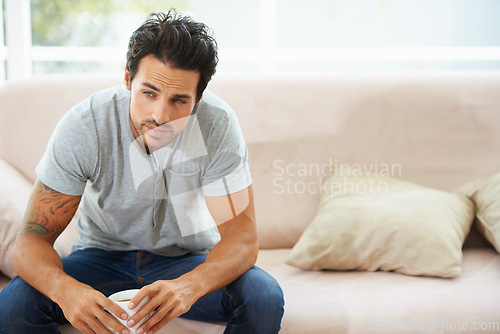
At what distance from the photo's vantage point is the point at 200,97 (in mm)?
1306

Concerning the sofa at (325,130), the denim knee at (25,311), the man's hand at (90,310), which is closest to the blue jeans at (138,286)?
the denim knee at (25,311)

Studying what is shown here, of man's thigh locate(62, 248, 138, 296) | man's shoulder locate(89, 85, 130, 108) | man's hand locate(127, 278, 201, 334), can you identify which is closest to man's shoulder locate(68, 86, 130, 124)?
man's shoulder locate(89, 85, 130, 108)

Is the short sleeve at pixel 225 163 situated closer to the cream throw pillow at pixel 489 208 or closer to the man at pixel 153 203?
the man at pixel 153 203

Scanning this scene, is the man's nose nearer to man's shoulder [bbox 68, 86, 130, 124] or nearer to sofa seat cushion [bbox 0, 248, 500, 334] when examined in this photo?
man's shoulder [bbox 68, 86, 130, 124]

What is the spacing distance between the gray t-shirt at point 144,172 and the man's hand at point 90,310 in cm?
30

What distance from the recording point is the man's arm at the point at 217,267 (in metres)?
1.01

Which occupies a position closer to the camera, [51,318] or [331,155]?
[51,318]

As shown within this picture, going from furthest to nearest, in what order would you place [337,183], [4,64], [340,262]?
[4,64] → [337,183] → [340,262]

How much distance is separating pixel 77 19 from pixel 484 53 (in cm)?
241

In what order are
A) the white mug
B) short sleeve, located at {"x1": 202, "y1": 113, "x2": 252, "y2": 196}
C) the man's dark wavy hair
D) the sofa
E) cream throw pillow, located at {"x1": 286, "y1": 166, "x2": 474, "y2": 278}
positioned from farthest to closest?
the sofa < cream throw pillow, located at {"x1": 286, "y1": 166, "x2": 474, "y2": 278} < short sleeve, located at {"x1": 202, "y1": 113, "x2": 252, "y2": 196} < the man's dark wavy hair < the white mug

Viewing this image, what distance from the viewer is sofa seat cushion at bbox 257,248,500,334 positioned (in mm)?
1247

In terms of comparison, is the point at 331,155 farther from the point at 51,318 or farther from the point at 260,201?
the point at 51,318

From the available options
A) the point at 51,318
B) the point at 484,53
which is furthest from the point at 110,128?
the point at 484,53

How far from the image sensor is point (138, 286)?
4.37 ft
